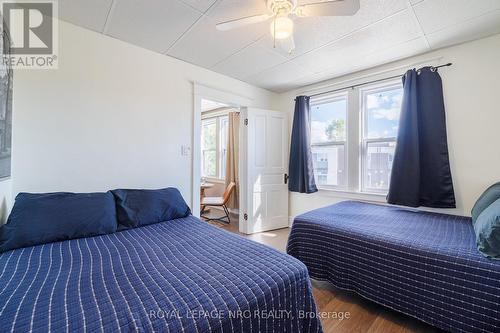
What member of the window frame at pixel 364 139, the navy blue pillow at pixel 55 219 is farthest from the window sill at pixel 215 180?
the navy blue pillow at pixel 55 219

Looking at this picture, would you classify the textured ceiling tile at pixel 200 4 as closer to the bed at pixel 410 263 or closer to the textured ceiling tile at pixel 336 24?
the textured ceiling tile at pixel 336 24

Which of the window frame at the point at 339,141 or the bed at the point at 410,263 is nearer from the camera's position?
the bed at the point at 410,263

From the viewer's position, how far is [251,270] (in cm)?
117

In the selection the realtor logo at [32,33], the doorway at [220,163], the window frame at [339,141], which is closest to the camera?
the realtor logo at [32,33]

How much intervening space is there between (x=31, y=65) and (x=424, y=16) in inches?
137

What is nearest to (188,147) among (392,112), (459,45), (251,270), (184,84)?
(184,84)

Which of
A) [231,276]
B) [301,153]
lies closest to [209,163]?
[301,153]

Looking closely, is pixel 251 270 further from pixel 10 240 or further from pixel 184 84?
pixel 184 84

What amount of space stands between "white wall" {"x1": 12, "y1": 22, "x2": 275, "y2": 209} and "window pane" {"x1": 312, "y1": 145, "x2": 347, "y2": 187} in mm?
2110

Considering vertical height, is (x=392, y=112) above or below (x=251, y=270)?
above

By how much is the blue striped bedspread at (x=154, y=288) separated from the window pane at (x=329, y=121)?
2589mm

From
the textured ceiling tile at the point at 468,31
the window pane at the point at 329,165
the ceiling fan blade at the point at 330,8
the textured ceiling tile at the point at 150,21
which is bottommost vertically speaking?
the window pane at the point at 329,165

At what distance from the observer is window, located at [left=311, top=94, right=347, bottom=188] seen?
3.41 meters

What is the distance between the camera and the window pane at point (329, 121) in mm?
3410
